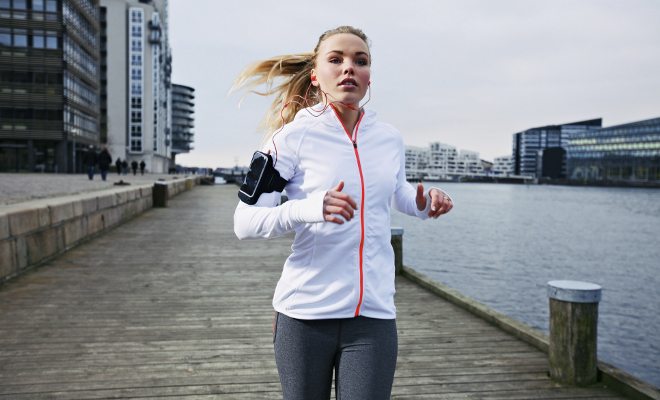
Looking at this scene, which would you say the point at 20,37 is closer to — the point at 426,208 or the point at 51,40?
the point at 51,40

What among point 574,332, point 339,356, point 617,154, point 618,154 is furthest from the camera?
point 617,154

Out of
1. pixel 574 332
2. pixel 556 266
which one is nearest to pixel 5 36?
pixel 556 266

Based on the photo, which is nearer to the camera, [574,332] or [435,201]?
[435,201]

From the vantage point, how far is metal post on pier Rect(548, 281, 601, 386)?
173 inches

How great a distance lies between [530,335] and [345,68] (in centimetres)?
413

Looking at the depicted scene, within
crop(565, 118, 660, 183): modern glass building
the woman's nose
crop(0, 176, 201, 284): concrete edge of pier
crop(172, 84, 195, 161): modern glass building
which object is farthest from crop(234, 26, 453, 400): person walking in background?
crop(172, 84, 195, 161): modern glass building

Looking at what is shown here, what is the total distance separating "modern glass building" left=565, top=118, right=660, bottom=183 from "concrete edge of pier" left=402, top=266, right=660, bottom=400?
15673cm

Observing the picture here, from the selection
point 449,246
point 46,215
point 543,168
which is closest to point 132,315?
point 46,215

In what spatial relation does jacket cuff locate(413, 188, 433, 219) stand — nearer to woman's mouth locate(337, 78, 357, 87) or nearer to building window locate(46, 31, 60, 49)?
woman's mouth locate(337, 78, 357, 87)

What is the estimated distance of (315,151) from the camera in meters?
2.06

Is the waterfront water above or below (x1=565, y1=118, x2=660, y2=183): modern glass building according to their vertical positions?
below

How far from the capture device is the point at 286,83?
8.18 feet

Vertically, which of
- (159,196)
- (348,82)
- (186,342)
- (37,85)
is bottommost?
(186,342)

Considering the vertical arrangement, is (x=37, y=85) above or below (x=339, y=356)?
above
